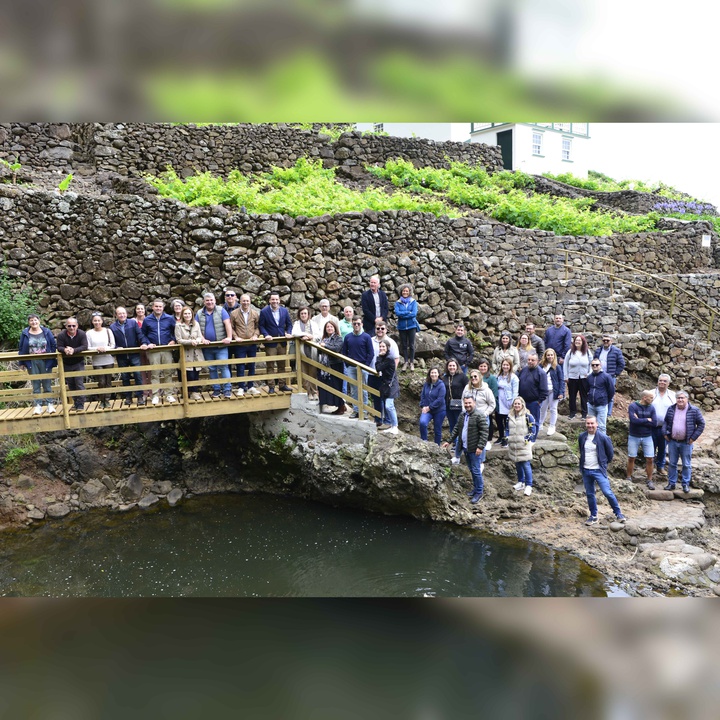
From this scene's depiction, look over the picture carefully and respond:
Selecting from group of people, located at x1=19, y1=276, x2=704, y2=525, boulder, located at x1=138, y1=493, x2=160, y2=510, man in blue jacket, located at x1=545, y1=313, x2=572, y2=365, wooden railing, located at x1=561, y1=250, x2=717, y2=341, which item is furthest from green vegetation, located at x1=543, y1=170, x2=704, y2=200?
boulder, located at x1=138, y1=493, x2=160, y2=510

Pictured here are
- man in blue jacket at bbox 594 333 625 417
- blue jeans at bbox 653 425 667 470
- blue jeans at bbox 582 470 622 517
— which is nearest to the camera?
blue jeans at bbox 582 470 622 517

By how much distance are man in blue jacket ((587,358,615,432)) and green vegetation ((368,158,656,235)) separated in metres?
6.73

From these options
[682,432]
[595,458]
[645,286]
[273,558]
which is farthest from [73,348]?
[645,286]

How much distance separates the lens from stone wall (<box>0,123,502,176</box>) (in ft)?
52.1

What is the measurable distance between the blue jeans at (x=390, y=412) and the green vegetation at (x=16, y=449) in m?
6.11

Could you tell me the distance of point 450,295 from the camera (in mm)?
13406

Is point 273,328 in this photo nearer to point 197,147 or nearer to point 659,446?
point 659,446

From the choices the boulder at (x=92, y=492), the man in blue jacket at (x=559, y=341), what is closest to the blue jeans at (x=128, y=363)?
the boulder at (x=92, y=492)

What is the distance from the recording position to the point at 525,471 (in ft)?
32.3

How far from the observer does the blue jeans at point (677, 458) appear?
32.1ft

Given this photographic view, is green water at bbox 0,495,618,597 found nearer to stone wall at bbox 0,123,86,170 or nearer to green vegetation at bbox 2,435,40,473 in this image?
green vegetation at bbox 2,435,40,473

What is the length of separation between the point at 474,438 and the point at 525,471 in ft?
3.83
